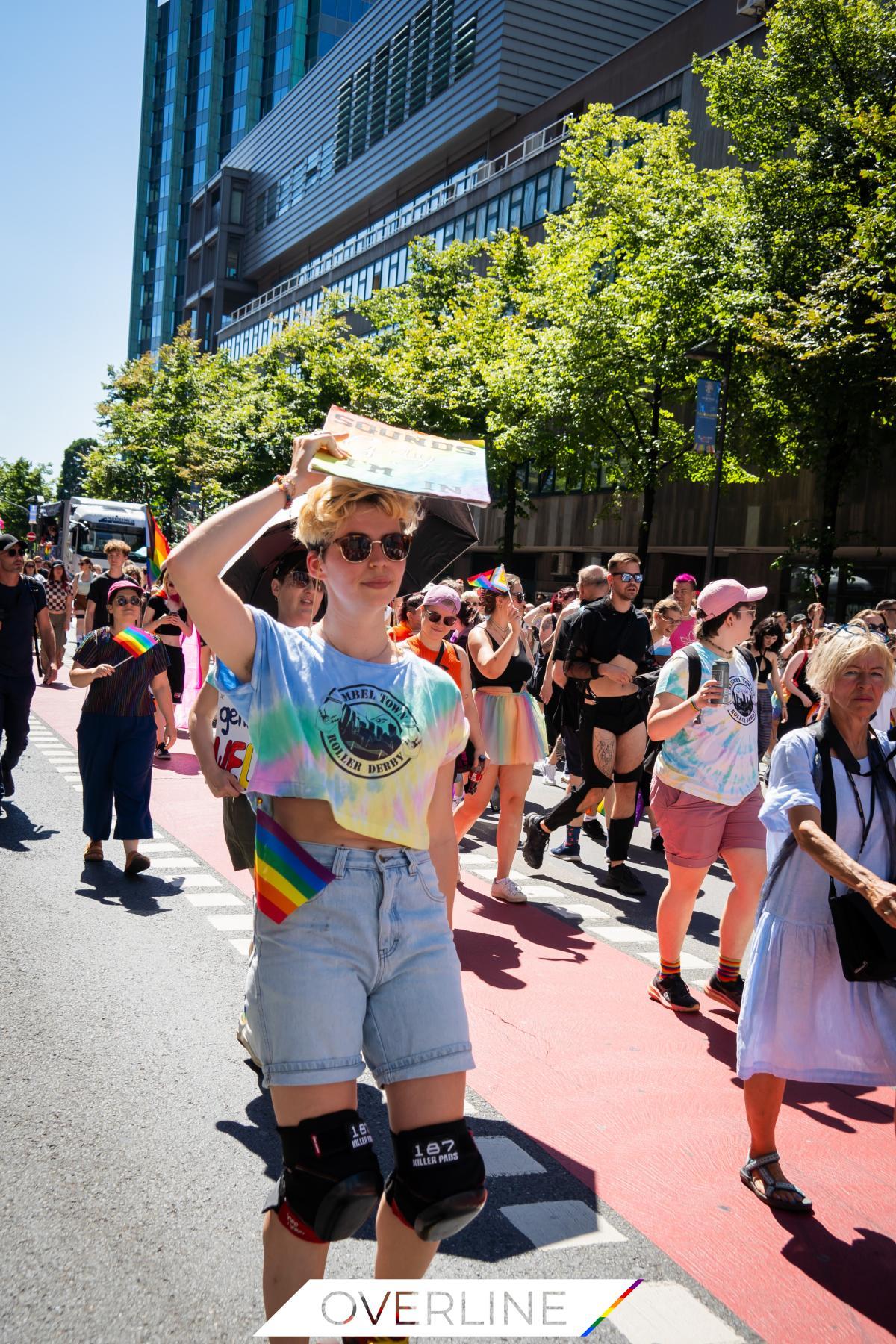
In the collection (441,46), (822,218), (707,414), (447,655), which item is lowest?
(447,655)

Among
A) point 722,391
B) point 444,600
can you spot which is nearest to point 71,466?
point 722,391

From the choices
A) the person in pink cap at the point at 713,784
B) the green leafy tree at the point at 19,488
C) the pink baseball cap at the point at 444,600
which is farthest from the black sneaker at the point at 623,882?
the green leafy tree at the point at 19,488

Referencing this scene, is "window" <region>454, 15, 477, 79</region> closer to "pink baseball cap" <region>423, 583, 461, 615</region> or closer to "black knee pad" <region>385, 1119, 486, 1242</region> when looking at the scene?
"pink baseball cap" <region>423, 583, 461, 615</region>

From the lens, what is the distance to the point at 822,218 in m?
20.3

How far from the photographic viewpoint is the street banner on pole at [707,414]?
19172 millimetres

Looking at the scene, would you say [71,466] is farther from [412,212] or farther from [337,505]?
[337,505]

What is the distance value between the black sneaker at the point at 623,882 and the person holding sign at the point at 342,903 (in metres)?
5.63

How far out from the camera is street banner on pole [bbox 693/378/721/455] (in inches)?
755

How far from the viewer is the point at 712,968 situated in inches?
248

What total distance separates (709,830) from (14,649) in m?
5.96

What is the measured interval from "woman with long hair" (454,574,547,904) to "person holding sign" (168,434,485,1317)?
184 inches

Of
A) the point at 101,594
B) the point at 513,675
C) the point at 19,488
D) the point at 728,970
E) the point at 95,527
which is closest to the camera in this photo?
the point at 728,970

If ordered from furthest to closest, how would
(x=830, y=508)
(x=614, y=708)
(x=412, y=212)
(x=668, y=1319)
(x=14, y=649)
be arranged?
(x=412, y=212) → (x=830, y=508) → (x=14, y=649) → (x=614, y=708) → (x=668, y=1319)

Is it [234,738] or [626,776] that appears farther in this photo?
[626,776]
